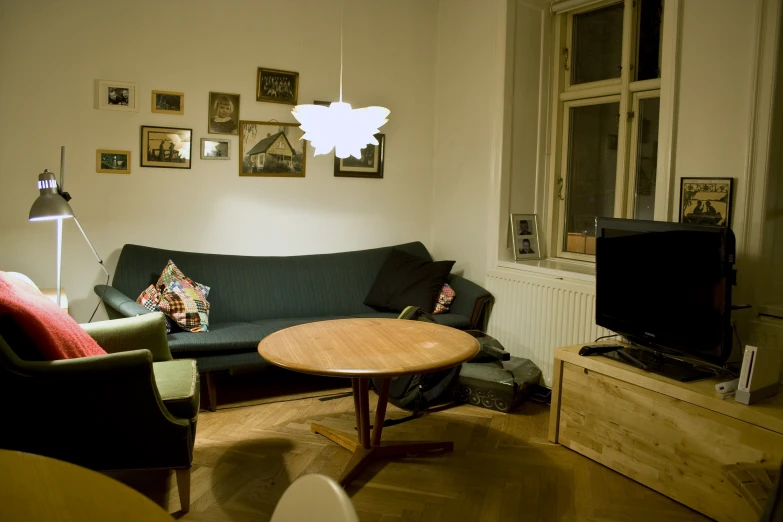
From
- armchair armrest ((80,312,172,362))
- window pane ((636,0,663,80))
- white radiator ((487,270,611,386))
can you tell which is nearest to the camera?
armchair armrest ((80,312,172,362))

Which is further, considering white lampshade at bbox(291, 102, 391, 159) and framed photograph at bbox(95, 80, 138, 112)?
framed photograph at bbox(95, 80, 138, 112)

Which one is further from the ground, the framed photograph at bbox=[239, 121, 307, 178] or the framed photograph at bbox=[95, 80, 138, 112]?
the framed photograph at bbox=[95, 80, 138, 112]

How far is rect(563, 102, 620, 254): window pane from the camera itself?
4027 millimetres

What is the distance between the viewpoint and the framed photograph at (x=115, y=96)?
12.7 ft

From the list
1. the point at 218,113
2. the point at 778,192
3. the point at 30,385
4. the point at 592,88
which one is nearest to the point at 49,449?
the point at 30,385

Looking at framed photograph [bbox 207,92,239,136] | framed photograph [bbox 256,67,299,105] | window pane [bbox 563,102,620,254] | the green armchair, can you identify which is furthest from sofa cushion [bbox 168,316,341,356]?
window pane [bbox 563,102,620,254]

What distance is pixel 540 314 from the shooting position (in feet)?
12.8

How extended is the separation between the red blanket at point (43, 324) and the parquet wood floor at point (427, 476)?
0.69 m

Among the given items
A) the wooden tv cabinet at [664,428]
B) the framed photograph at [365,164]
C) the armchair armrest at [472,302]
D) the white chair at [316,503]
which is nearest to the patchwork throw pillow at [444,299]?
the armchair armrest at [472,302]

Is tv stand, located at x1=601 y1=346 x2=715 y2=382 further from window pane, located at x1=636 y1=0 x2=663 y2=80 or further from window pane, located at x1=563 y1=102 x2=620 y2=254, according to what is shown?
window pane, located at x1=636 y1=0 x2=663 y2=80

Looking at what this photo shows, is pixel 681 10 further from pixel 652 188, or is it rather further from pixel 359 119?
pixel 359 119

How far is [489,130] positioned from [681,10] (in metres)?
→ 1.52

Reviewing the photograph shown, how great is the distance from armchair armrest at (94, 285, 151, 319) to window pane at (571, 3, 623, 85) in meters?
3.08

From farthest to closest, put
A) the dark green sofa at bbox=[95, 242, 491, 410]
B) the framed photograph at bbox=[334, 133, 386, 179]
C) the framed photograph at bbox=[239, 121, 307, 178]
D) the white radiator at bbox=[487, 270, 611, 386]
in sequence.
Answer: the framed photograph at bbox=[334, 133, 386, 179] < the framed photograph at bbox=[239, 121, 307, 178] < the white radiator at bbox=[487, 270, 611, 386] < the dark green sofa at bbox=[95, 242, 491, 410]
